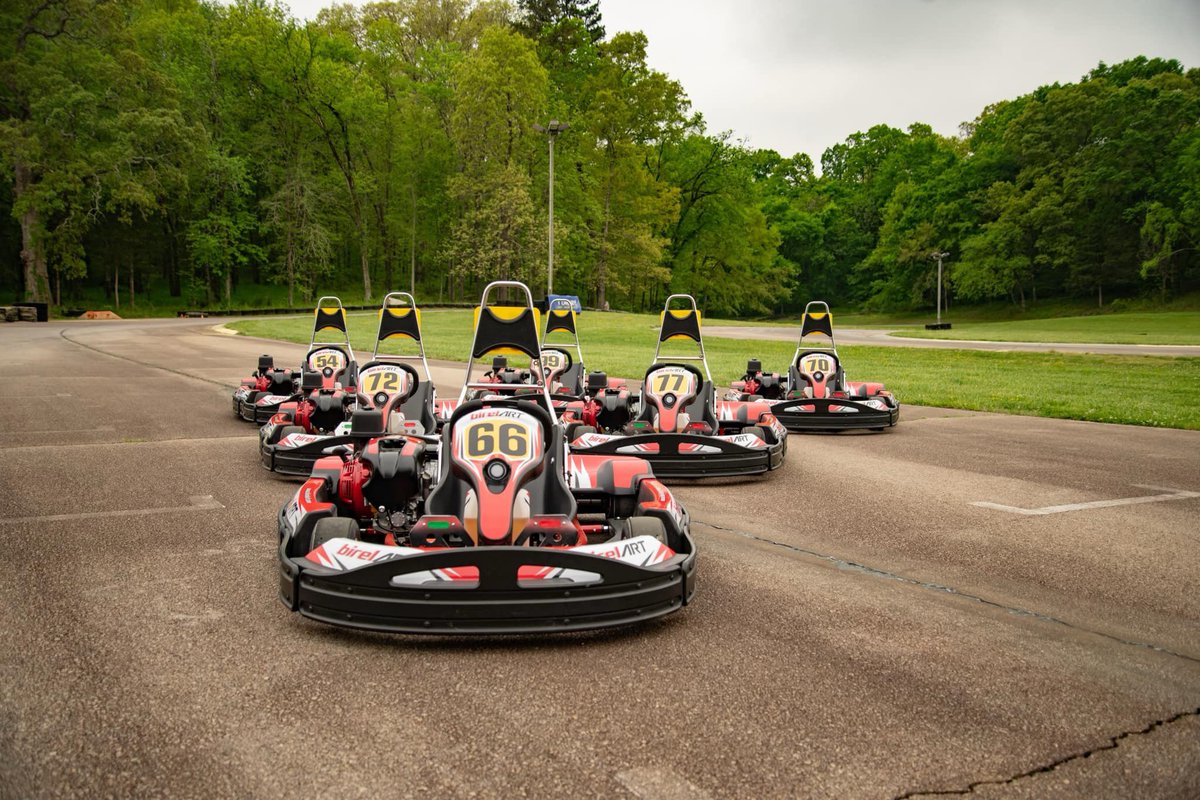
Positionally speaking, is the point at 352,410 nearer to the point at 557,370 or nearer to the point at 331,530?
the point at 557,370

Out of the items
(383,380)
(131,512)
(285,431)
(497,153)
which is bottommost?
(131,512)

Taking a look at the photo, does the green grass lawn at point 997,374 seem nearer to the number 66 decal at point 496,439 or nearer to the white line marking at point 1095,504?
the white line marking at point 1095,504

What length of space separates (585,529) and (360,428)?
201 cm

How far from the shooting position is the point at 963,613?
429 cm

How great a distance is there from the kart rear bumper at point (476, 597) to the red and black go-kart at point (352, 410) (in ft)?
11.8

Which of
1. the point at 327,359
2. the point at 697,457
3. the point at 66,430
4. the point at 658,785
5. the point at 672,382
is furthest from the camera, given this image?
the point at 327,359

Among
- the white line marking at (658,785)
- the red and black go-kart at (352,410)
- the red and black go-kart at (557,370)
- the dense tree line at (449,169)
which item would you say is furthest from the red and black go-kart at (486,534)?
the dense tree line at (449,169)

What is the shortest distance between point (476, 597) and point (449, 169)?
59.6 m

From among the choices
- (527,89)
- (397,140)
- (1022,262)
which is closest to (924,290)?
(1022,262)

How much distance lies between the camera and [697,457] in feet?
25.2

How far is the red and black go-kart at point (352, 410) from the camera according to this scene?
7547 mm

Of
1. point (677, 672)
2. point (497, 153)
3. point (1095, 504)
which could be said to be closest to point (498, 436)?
point (677, 672)

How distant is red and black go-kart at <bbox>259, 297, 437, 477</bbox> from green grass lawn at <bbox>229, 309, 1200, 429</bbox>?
8.99m

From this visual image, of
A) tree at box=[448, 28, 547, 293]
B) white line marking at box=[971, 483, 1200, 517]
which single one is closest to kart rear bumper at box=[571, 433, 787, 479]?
white line marking at box=[971, 483, 1200, 517]
